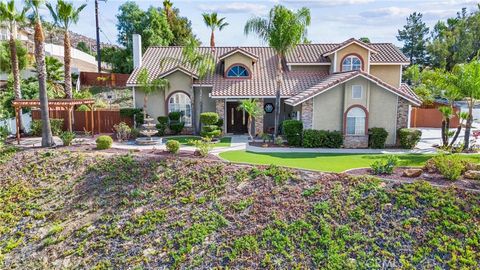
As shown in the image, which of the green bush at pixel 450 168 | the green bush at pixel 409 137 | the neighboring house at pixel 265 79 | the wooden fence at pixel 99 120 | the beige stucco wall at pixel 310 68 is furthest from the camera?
the beige stucco wall at pixel 310 68

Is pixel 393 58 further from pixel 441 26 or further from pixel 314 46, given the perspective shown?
pixel 441 26

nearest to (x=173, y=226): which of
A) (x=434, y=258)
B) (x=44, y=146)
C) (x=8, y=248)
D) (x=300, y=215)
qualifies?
(x=300, y=215)

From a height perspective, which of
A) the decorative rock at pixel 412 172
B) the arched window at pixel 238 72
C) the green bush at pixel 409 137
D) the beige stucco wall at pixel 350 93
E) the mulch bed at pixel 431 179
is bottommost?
the mulch bed at pixel 431 179

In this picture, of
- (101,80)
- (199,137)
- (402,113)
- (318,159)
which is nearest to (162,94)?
(199,137)

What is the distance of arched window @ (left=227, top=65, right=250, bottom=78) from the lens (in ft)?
88.1

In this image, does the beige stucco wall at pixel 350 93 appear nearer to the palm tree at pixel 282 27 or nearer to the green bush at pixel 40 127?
the palm tree at pixel 282 27

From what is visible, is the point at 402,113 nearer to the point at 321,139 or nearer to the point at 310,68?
the point at 321,139

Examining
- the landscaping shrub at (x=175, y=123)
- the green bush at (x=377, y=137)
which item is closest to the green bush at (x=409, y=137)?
the green bush at (x=377, y=137)

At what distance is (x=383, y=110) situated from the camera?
71.5ft

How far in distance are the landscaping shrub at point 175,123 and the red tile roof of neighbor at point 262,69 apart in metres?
2.69

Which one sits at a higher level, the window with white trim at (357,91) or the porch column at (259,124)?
the window with white trim at (357,91)

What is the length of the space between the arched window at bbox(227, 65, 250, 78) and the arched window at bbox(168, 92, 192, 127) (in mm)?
3505

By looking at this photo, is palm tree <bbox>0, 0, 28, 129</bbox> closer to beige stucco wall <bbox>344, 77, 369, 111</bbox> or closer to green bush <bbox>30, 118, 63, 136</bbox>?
green bush <bbox>30, 118, 63, 136</bbox>

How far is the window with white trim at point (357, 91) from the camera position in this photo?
21.4 m
